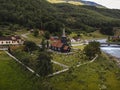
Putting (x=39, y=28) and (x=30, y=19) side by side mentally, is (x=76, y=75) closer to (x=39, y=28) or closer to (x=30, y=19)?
Answer: (x=39, y=28)

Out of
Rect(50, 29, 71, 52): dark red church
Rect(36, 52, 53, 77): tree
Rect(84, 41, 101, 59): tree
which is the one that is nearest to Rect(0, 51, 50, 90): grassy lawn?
Rect(36, 52, 53, 77): tree

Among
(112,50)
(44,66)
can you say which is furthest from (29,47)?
(112,50)

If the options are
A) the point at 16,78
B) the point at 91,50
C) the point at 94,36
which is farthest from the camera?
the point at 94,36

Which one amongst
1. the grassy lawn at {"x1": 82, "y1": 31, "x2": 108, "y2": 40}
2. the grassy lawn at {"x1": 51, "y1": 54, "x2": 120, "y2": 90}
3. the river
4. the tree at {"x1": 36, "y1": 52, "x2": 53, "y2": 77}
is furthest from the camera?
the grassy lawn at {"x1": 82, "y1": 31, "x2": 108, "y2": 40}

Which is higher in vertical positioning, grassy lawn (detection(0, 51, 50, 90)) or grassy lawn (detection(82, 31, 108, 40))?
grassy lawn (detection(0, 51, 50, 90))

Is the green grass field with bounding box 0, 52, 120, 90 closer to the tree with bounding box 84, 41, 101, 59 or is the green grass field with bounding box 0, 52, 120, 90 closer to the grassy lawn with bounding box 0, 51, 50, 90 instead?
the grassy lawn with bounding box 0, 51, 50, 90

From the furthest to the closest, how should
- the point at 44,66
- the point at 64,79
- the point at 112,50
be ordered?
the point at 112,50
the point at 64,79
the point at 44,66

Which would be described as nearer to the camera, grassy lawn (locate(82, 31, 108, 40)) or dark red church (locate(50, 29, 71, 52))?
dark red church (locate(50, 29, 71, 52))

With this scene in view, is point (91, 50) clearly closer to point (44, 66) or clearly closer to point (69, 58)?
point (69, 58)

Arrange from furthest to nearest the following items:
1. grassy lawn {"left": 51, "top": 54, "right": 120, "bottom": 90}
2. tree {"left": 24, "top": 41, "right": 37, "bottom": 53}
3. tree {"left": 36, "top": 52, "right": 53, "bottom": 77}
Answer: tree {"left": 24, "top": 41, "right": 37, "bottom": 53} < tree {"left": 36, "top": 52, "right": 53, "bottom": 77} < grassy lawn {"left": 51, "top": 54, "right": 120, "bottom": 90}

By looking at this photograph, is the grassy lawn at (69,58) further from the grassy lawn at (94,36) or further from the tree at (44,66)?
the grassy lawn at (94,36)
